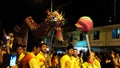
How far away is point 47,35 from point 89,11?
126 ft

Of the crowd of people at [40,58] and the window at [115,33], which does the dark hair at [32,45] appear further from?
the window at [115,33]

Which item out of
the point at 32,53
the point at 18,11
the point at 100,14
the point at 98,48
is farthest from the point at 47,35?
the point at 100,14

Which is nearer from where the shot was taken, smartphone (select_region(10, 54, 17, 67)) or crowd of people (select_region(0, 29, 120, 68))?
crowd of people (select_region(0, 29, 120, 68))

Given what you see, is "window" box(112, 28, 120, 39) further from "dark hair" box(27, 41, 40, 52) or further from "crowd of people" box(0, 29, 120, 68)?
"dark hair" box(27, 41, 40, 52)

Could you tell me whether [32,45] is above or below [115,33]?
below

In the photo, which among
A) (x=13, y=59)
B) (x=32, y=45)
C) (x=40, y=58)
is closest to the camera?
(x=40, y=58)

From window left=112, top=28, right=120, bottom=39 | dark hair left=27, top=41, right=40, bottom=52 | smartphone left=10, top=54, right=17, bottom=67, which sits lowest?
smartphone left=10, top=54, right=17, bottom=67

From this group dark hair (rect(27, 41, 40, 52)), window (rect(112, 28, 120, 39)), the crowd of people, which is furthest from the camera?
window (rect(112, 28, 120, 39))

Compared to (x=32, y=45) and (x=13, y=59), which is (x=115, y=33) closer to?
(x=13, y=59)

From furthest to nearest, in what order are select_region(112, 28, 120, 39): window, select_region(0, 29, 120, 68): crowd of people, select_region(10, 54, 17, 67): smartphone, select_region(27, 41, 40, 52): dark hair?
select_region(112, 28, 120, 39): window, select_region(10, 54, 17, 67): smartphone, select_region(27, 41, 40, 52): dark hair, select_region(0, 29, 120, 68): crowd of people

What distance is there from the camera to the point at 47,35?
955cm

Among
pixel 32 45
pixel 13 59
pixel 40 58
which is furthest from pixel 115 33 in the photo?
pixel 40 58

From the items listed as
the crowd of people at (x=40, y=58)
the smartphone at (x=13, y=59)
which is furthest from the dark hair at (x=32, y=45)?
the smartphone at (x=13, y=59)

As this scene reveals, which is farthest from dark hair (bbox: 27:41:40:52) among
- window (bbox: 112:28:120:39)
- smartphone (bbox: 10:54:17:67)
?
window (bbox: 112:28:120:39)
